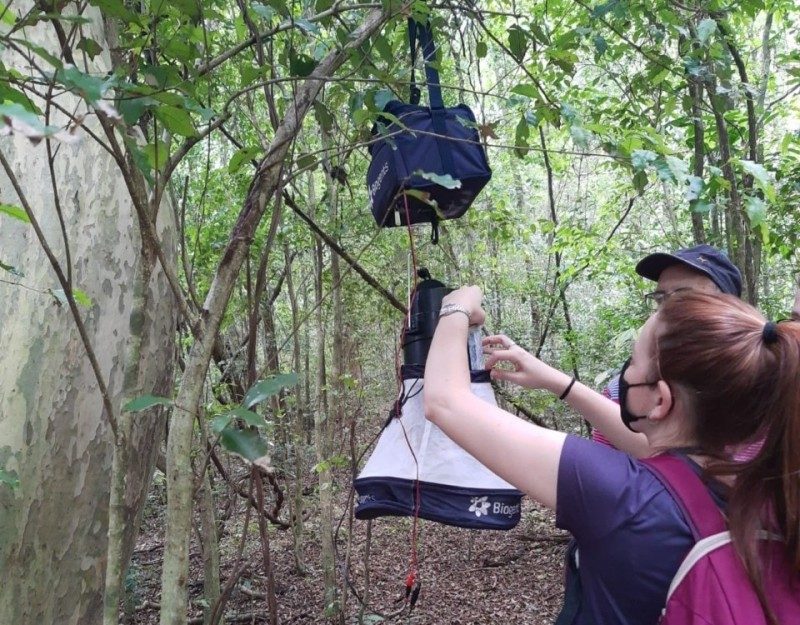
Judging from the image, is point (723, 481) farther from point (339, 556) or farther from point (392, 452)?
point (339, 556)

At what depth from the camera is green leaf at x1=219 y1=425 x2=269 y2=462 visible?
73cm

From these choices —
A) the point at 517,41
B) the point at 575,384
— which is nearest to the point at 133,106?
the point at 575,384

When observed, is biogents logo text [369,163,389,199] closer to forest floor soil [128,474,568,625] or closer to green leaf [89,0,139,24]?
green leaf [89,0,139,24]

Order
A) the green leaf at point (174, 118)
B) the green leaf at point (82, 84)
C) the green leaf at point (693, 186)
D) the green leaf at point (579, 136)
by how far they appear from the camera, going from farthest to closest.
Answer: the green leaf at point (579, 136), the green leaf at point (693, 186), the green leaf at point (174, 118), the green leaf at point (82, 84)

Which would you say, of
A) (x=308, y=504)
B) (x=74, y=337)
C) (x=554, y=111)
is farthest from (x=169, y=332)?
(x=308, y=504)

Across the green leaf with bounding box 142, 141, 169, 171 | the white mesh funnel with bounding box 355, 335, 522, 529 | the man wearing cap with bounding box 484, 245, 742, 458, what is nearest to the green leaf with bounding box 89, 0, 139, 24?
the green leaf with bounding box 142, 141, 169, 171

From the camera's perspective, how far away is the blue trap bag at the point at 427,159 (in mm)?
1403

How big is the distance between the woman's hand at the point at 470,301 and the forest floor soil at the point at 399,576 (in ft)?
9.23

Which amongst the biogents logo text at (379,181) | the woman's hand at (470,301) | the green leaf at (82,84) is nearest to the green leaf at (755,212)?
the woman's hand at (470,301)

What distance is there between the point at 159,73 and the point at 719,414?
3.87ft

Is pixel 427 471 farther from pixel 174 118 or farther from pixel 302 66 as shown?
pixel 302 66

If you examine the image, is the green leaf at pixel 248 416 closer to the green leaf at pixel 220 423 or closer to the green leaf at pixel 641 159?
the green leaf at pixel 220 423

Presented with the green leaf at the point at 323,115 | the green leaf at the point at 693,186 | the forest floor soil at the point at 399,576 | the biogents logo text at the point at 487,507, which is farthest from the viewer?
the forest floor soil at the point at 399,576

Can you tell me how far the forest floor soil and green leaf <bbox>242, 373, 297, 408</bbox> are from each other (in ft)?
10.2
